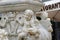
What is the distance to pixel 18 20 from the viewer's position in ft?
12.4

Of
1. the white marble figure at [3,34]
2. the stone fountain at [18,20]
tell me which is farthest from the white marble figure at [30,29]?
the white marble figure at [3,34]

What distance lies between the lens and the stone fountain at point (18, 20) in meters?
3.65

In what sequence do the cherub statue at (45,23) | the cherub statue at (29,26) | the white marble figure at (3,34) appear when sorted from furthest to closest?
1. the cherub statue at (45,23)
2. the white marble figure at (3,34)
3. the cherub statue at (29,26)

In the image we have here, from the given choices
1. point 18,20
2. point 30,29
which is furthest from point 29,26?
point 18,20

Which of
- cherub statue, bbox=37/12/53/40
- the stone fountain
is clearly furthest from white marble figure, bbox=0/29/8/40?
cherub statue, bbox=37/12/53/40

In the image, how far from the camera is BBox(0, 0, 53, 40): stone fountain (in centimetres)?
365

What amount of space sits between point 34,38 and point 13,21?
0.48 m

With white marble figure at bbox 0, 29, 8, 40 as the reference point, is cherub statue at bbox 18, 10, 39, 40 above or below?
above

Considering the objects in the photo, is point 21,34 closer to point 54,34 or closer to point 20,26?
point 20,26

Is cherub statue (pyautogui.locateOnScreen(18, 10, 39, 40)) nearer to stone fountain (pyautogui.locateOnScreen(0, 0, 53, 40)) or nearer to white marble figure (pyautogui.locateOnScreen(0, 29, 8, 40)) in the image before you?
stone fountain (pyautogui.locateOnScreen(0, 0, 53, 40))

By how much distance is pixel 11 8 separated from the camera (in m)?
3.84

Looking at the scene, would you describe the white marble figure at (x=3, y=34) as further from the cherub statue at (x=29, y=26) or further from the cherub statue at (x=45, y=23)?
the cherub statue at (x=45, y=23)

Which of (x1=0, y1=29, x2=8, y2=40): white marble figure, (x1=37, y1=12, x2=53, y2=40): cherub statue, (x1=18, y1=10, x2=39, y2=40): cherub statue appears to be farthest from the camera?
(x1=37, y1=12, x2=53, y2=40): cherub statue

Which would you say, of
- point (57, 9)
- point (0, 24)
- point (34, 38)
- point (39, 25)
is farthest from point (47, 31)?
point (57, 9)
